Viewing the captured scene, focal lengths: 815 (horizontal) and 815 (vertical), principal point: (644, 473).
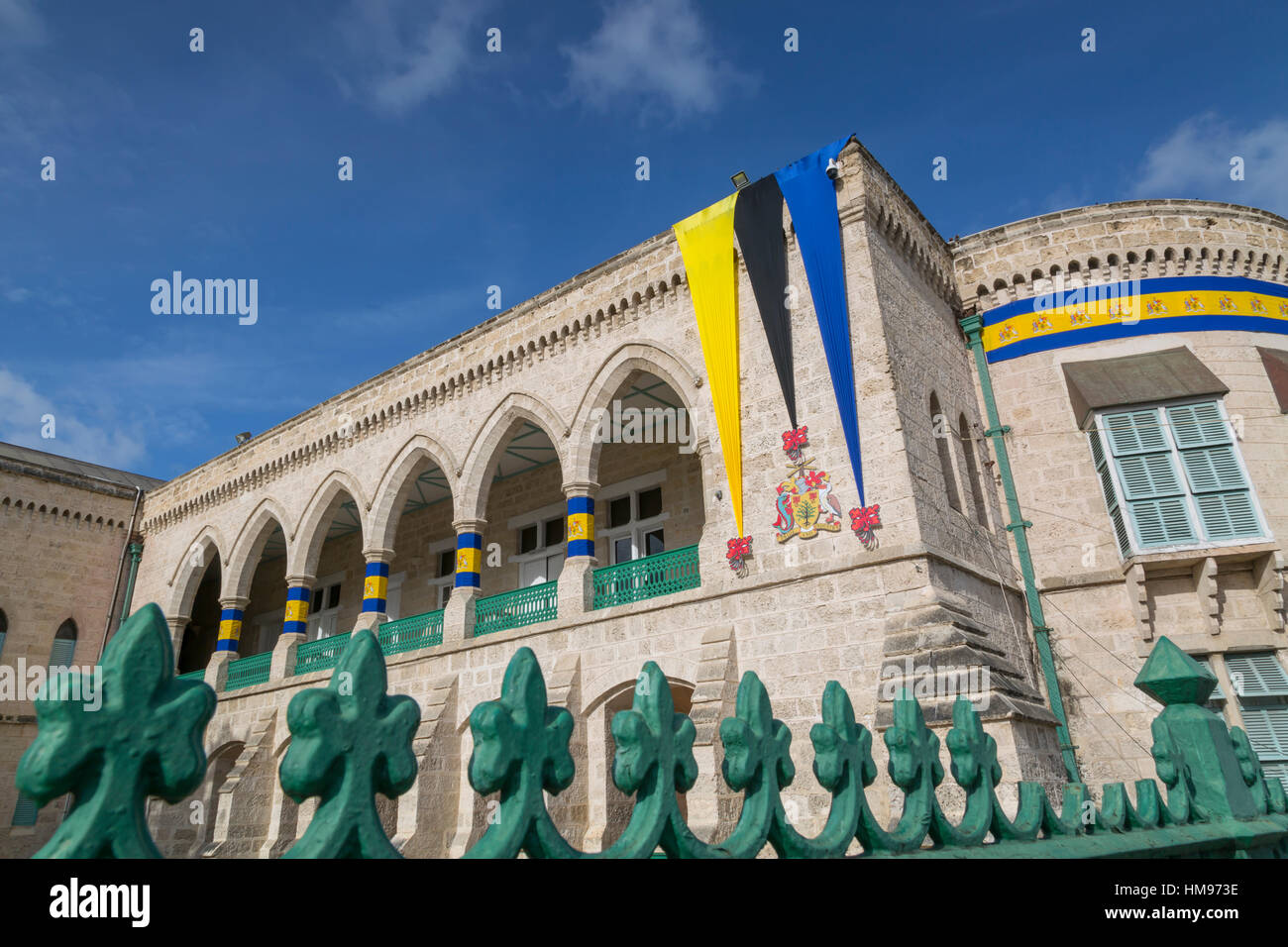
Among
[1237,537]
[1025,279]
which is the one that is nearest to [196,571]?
[1025,279]

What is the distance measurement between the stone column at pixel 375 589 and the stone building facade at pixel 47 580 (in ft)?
23.8

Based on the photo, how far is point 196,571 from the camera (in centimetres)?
1781

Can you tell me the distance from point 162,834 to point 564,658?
9559 mm

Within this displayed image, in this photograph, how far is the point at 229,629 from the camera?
16.3 meters

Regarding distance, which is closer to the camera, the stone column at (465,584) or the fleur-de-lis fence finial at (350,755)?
the fleur-de-lis fence finial at (350,755)

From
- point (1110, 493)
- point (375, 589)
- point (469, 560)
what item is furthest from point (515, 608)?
point (1110, 493)

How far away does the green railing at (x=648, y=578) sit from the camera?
10.3 metres

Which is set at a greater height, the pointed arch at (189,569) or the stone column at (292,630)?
the pointed arch at (189,569)

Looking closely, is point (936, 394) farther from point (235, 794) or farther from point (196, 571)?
point (196, 571)

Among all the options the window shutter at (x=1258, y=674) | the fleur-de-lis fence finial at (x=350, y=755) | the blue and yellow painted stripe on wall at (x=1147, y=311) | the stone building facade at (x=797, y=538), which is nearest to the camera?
the fleur-de-lis fence finial at (x=350, y=755)

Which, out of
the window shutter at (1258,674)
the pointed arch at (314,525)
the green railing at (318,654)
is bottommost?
the window shutter at (1258,674)

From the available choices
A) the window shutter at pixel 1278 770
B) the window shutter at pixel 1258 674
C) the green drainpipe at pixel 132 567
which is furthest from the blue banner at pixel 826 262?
the green drainpipe at pixel 132 567

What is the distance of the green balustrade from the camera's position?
912 millimetres

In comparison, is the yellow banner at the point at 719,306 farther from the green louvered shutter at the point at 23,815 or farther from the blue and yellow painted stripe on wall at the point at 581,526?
the green louvered shutter at the point at 23,815
